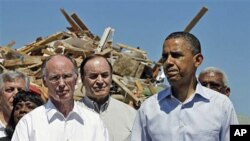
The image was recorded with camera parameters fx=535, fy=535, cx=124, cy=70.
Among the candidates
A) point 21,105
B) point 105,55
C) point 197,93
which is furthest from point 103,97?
point 105,55

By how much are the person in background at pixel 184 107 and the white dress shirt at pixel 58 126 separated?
352 mm

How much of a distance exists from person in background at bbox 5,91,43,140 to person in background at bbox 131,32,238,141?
45.4 inches

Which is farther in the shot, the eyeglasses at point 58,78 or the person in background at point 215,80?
the person in background at point 215,80

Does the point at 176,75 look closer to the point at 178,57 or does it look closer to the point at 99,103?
the point at 178,57

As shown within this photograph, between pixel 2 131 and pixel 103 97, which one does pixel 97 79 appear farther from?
pixel 2 131

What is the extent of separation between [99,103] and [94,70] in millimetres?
294

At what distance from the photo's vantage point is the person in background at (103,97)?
448cm

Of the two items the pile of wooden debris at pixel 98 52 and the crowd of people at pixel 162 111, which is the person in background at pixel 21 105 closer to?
the crowd of people at pixel 162 111

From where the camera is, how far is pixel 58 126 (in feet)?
11.7

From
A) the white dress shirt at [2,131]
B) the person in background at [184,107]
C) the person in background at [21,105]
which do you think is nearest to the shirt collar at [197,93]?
the person in background at [184,107]

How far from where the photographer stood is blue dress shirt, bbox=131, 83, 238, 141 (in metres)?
3.29

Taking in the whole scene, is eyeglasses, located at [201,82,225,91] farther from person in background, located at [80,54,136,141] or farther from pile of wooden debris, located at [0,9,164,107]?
pile of wooden debris, located at [0,9,164,107]

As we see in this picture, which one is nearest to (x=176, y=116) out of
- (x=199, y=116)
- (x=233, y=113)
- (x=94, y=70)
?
(x=199, y=116)

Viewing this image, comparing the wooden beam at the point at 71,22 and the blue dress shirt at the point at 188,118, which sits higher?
the wooden beam at the point at 71,22
